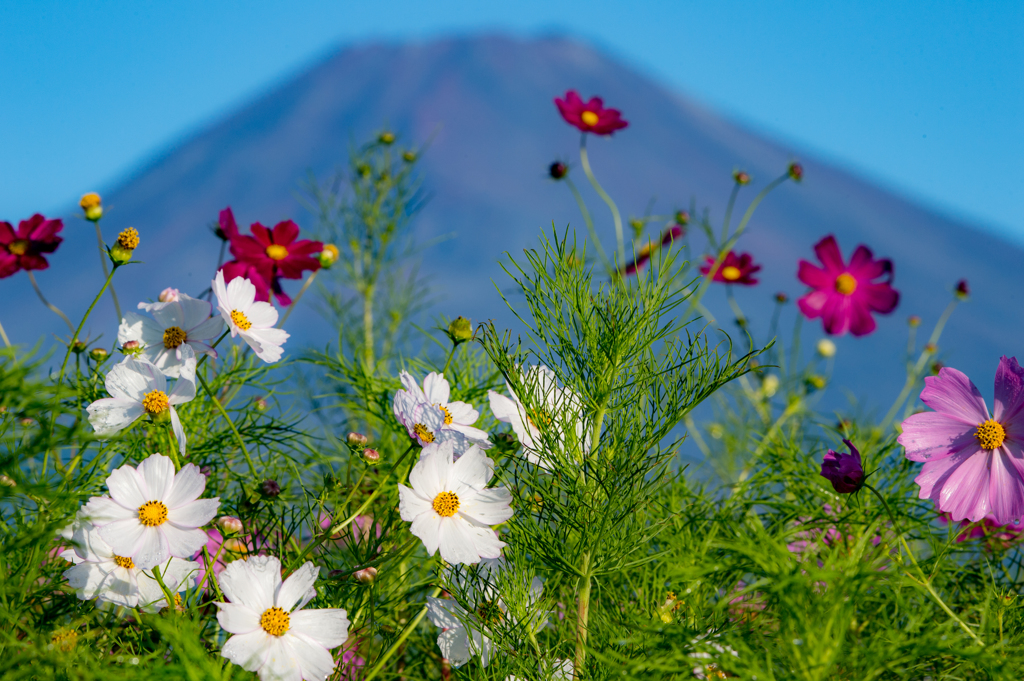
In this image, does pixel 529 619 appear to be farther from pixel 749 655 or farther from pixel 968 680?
pixel 968 680

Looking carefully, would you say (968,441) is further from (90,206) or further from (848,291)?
(90,206)

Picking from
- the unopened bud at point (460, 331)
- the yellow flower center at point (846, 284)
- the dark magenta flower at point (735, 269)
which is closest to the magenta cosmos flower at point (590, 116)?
the dark magenta flower at point (735, 269)

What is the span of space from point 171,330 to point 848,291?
0.79m

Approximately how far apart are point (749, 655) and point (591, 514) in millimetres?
120

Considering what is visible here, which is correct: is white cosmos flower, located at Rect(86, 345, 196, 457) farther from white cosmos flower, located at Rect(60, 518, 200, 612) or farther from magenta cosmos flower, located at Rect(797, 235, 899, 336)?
magenta cosmos flower, located at Rect(797, 235, 899, 336)

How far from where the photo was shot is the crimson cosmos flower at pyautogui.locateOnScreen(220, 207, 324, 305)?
2.22 ft

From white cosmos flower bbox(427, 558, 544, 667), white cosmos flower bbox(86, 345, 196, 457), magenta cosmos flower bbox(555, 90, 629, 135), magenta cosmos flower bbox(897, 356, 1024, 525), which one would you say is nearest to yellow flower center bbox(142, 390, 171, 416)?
white cosmos flower bbox(86, 345, 196, 457)

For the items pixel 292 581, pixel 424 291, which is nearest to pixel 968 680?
pixel 292 581

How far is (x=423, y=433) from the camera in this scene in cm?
50

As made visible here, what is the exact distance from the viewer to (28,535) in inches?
17.2

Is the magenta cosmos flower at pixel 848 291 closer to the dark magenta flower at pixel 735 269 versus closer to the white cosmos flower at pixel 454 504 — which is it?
the dark magenta flower at pixel 735 269

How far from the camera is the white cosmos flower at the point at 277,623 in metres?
0.41

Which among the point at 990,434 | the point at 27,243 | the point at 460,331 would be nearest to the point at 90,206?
the point at 27,243

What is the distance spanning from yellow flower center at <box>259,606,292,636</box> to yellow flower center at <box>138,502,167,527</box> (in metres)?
0.08
